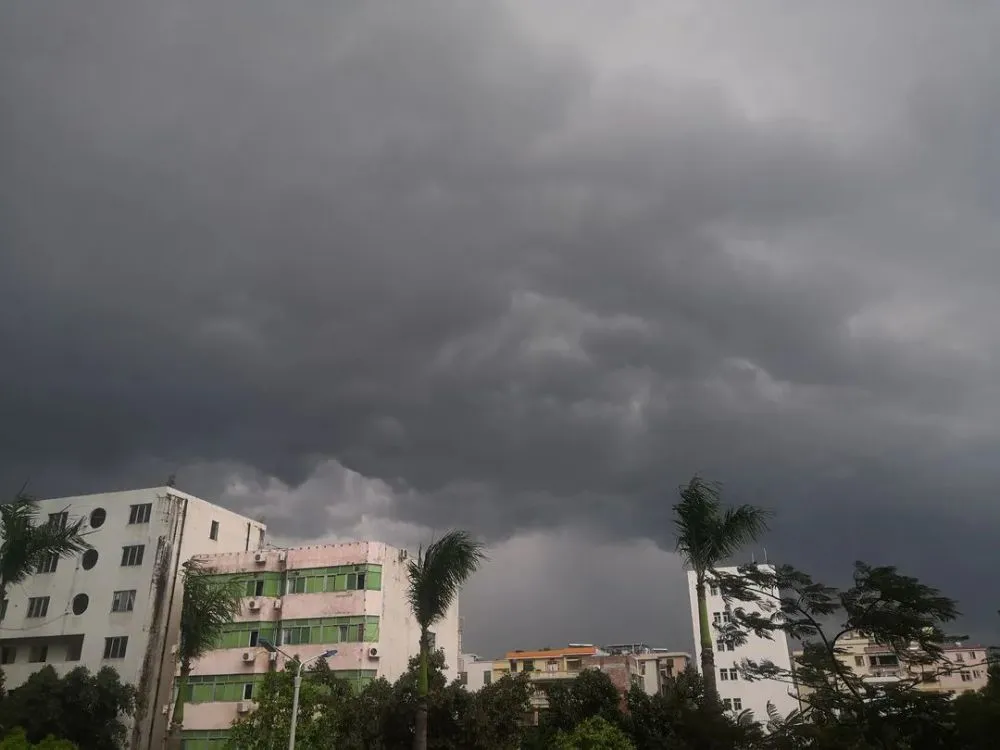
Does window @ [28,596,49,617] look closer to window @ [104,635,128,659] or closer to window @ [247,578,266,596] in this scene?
window @ [104,635,128,659]

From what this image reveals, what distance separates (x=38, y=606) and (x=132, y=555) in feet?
28.8

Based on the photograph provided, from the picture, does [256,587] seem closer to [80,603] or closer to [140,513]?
[140,513]

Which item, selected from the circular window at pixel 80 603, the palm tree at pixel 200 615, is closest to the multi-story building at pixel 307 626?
the palm tree at pixel 200 615

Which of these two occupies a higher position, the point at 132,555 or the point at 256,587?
the point at 132,555

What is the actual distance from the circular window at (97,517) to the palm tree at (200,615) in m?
8.24

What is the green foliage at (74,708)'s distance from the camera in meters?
48.8

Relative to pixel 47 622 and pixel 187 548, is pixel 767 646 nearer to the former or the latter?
pixel 187 548

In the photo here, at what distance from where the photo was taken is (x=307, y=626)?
53.0 meters

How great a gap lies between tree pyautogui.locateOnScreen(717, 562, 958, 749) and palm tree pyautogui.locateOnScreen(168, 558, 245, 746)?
31439 mm

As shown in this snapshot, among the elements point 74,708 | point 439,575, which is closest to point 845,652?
point 439,575

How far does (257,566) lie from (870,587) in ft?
128

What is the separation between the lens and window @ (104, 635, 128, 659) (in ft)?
185

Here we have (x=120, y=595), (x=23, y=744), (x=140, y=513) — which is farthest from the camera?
(x=140, y=513)

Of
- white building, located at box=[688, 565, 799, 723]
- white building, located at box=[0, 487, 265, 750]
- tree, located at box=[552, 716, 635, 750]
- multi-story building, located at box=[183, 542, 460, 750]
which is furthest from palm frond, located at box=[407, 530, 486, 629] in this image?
white building, located at box=[688, 565, 799, 723]
